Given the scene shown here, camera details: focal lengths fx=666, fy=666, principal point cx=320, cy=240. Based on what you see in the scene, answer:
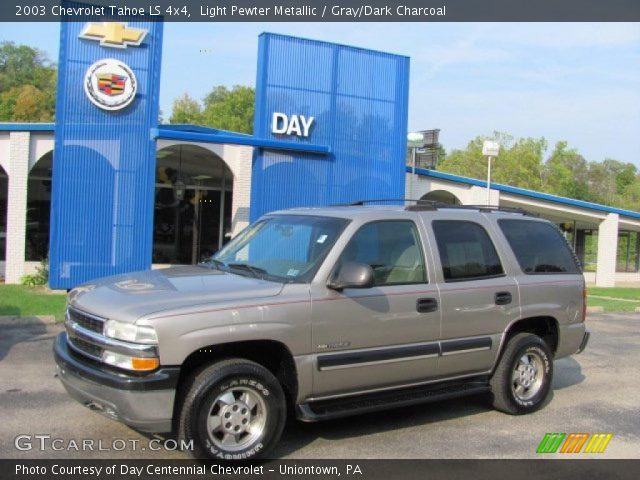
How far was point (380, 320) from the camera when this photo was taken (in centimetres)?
527

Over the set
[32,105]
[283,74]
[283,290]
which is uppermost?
[32,105]

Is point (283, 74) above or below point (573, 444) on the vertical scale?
above

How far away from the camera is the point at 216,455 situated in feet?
15.1

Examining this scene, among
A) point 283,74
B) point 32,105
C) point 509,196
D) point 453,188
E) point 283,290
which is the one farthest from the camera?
point 32,105

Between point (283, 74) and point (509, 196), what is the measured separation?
33.5ft

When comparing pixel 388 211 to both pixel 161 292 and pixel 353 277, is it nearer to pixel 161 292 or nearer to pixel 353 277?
pixel 353 277

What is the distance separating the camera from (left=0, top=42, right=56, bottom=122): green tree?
5762cm

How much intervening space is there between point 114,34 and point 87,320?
1074 cm

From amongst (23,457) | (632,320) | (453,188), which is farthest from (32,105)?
(23,457)

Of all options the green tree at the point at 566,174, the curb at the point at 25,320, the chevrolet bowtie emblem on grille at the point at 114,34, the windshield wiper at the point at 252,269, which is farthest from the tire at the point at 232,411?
the green tree at the point at 566,174

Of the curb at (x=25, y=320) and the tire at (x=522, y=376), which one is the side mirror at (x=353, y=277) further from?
the curb at (x=25, y=320)

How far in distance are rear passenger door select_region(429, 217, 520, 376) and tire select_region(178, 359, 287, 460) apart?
1.65m

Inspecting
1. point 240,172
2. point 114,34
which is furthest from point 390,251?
point 240,172

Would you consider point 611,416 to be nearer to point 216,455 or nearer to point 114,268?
point 216,455
